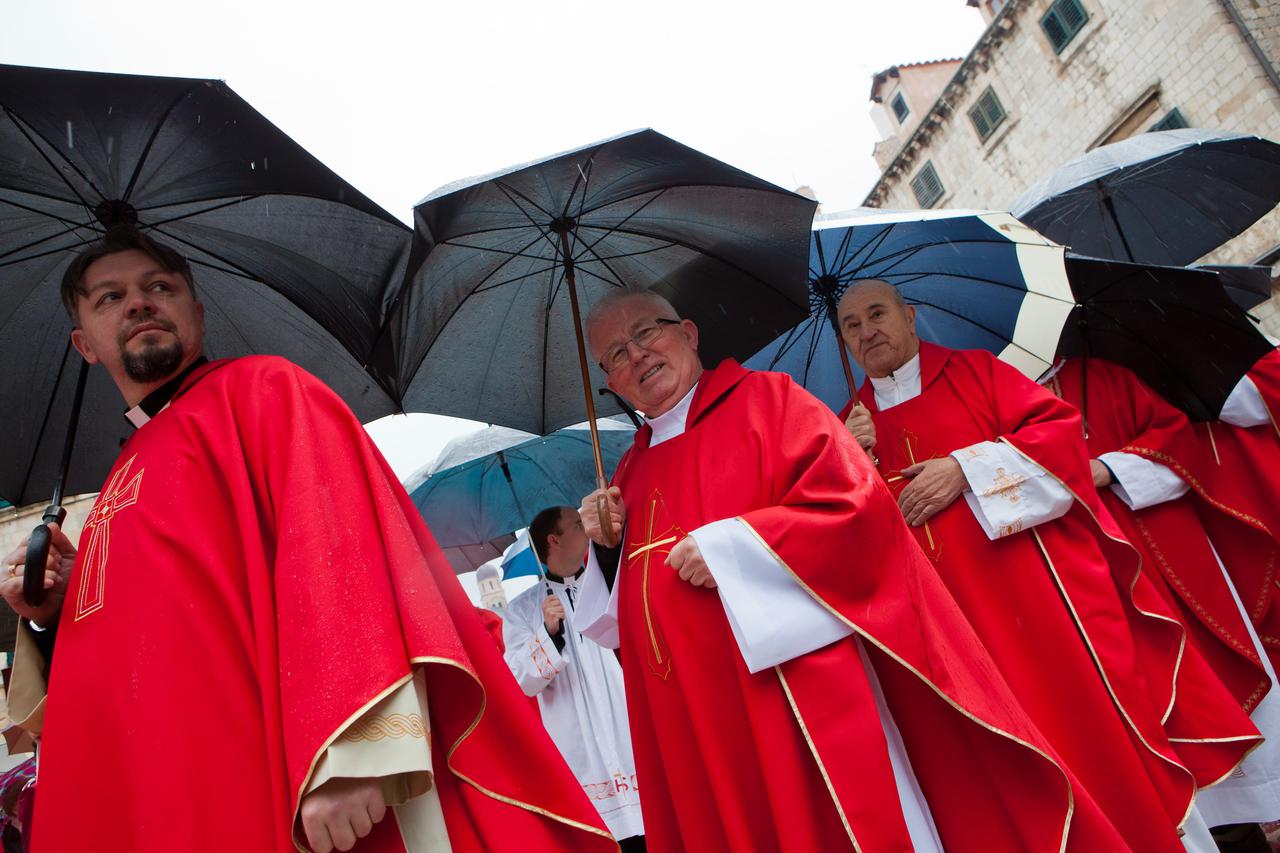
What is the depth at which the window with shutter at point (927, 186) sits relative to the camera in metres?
21.3

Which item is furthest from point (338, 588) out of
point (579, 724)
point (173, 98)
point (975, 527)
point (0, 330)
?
point (579, 724)

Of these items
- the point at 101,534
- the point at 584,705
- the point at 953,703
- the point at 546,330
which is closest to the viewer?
the point at 101,534

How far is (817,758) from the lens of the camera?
7.32 feet

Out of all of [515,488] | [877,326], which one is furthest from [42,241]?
[515,488]

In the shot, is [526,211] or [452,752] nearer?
[452,752]

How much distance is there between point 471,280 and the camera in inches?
139

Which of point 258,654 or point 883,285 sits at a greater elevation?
point 883,285

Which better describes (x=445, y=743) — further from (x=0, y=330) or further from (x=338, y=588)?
(x=0, y=330)

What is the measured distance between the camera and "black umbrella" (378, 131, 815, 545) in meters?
3.10

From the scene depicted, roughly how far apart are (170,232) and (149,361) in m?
0.65

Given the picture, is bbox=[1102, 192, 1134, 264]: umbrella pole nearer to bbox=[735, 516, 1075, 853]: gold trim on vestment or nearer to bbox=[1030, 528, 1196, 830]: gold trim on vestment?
bbox=[1030, 528, 1196, 830]: gold trim on vestment

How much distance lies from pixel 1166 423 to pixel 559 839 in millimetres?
4037

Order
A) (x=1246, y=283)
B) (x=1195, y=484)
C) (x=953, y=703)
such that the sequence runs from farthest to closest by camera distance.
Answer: (x=1246, y=283) < (x=1195, y=484) < (x=953, y=703)

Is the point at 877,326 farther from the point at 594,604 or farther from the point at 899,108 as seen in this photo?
the point at 899,108
